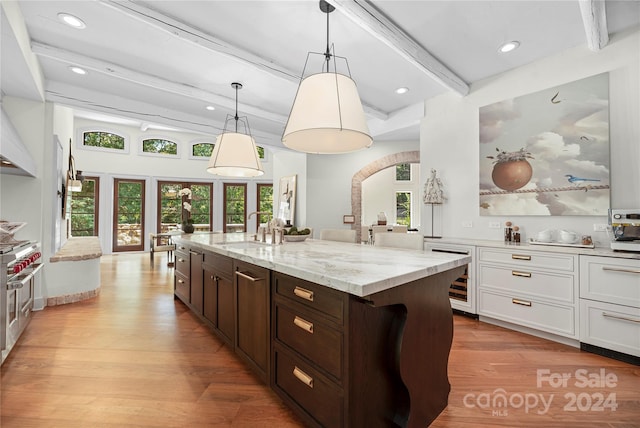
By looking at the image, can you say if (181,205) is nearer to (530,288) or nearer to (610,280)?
(530,288)

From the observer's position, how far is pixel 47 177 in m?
3.65

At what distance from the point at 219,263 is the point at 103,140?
27.0 feet

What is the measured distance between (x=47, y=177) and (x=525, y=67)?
573 cm

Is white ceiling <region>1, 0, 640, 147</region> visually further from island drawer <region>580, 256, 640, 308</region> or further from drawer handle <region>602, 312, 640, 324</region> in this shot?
drawer handle <region>602, 312, 640, 324</region>

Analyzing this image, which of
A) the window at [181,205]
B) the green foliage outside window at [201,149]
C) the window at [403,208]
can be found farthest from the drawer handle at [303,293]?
the window at [403,208]

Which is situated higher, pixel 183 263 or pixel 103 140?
pixel 103 140

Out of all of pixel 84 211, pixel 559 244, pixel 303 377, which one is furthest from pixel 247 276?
pixel 84 211

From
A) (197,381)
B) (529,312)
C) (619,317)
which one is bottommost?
(197,381)

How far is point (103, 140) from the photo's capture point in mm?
8422

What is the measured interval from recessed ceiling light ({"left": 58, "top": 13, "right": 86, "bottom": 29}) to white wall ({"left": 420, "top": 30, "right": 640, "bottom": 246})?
4.14 m

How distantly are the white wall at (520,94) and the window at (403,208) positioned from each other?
7.73m

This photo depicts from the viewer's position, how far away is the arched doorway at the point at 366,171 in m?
6.39

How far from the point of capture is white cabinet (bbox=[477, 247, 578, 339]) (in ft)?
8.70

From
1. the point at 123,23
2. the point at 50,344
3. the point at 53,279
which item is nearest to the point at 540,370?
the point at 50,344
